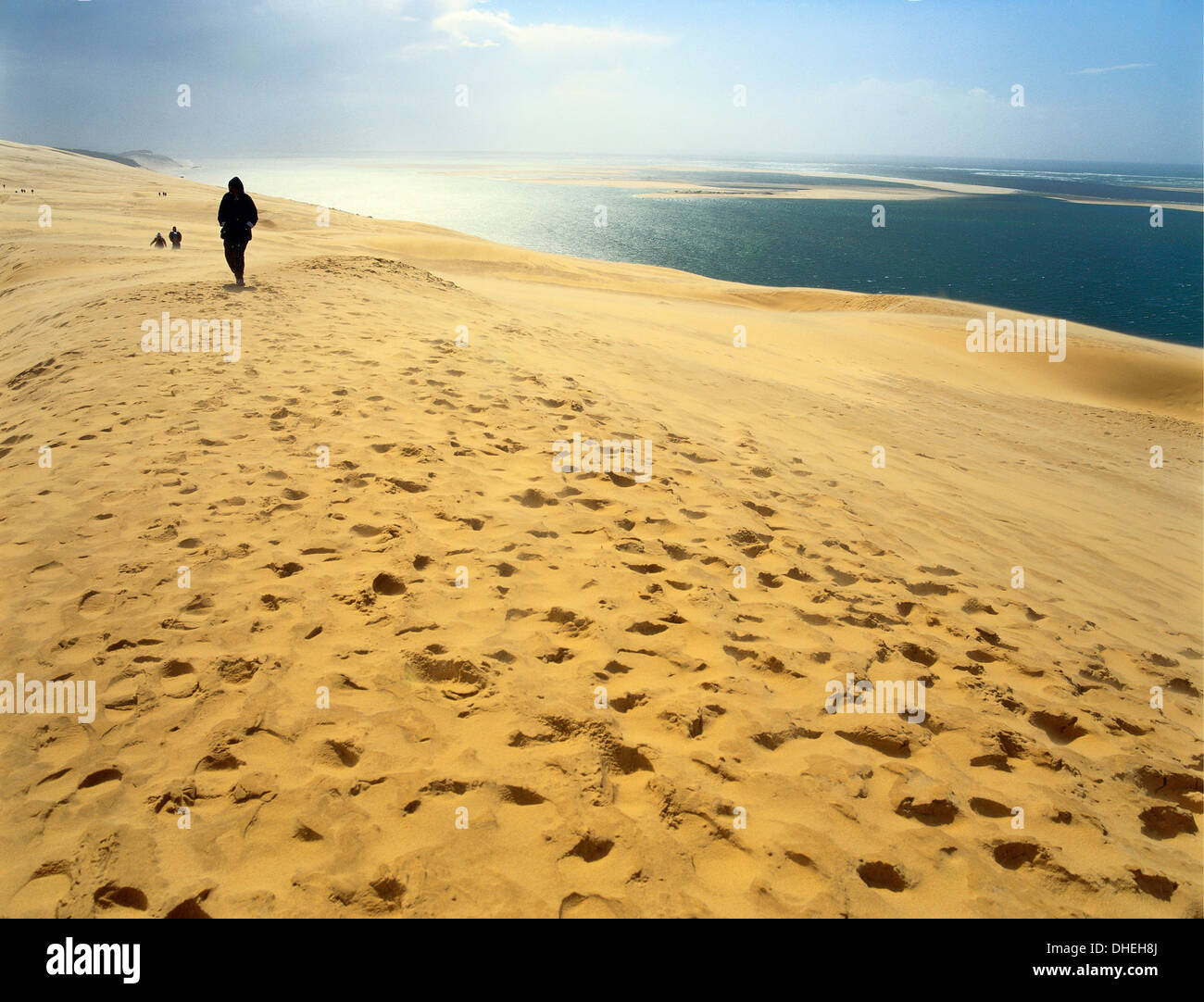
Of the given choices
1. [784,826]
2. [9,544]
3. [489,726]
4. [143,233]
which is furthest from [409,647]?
[143,233]

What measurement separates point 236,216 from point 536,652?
10.2 m

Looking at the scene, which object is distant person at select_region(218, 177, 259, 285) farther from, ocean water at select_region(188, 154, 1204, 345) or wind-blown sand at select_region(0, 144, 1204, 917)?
ocean water at select_region(188, 154, 1204, 345)

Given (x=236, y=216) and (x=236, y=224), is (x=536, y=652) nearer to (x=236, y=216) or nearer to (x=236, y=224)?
(x=236, y=224)

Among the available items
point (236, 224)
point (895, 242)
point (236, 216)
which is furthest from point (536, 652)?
point (895, 242)

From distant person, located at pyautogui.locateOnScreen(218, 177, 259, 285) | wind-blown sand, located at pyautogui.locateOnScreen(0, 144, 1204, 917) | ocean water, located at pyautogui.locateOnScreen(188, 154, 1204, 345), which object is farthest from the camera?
ocean water, located at pyautogui.locateOnScreen(188, 154, 1204, 345)

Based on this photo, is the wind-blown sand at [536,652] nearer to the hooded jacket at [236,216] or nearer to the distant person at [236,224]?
the distant person at [236,224]

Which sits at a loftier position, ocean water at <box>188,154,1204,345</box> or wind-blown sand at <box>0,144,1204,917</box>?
ocean water at <box>188,154,1204,345</box>

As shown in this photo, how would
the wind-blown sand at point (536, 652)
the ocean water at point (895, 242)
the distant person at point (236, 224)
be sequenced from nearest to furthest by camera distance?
the wind-blown sand at point (536, 652)
the distant person at point (236, 224)
the ocean water at point (895, 242)

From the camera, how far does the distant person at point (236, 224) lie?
34.0ft

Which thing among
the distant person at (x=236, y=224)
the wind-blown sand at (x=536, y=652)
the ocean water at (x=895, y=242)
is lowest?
the wind-blown sand at (x=536, y=652)

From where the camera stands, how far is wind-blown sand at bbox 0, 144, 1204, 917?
263 cm


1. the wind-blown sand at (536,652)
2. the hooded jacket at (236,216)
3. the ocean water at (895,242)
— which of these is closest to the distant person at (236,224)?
the hooded jacket at (236,216)

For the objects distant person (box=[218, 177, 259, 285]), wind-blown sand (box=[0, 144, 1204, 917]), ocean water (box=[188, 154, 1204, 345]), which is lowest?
wind-blown sand (box=[0, 144, 1204, 917])

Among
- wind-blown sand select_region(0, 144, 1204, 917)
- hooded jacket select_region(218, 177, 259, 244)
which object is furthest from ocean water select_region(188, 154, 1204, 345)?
hooded jacket select_region(218, 177, 259, 244)
